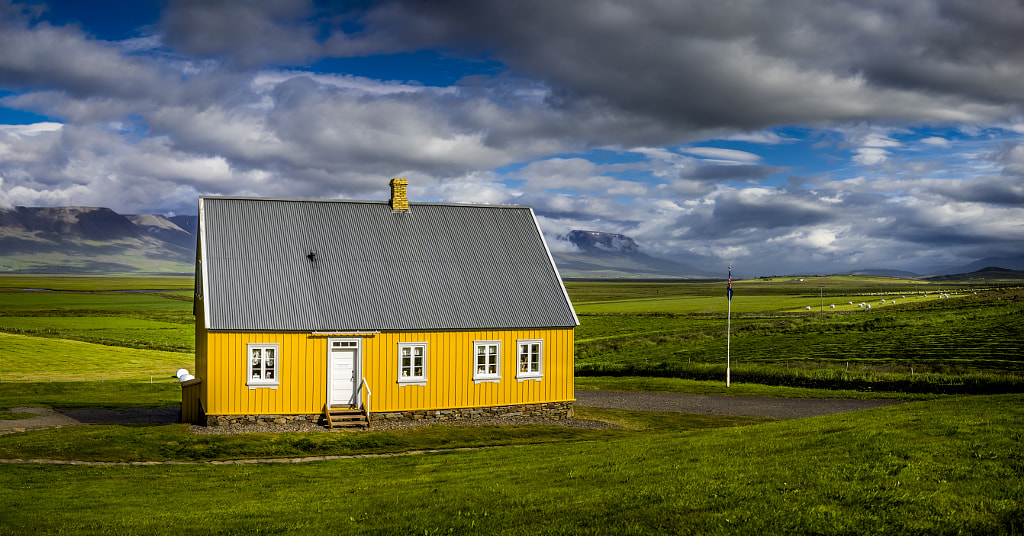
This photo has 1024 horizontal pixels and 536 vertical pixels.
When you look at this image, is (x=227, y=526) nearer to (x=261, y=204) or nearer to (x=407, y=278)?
(x=407, y=278)

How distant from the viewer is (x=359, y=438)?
2325 centimetres

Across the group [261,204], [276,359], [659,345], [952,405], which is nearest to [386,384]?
[276,359]

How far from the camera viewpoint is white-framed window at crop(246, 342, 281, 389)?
26.0 m

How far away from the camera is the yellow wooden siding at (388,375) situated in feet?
84.4

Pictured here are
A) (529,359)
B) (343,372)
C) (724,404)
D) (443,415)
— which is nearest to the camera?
(343,372)

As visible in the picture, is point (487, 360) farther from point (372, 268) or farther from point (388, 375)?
point (372, 268)

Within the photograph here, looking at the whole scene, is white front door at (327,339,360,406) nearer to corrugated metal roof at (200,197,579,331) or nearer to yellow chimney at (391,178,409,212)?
corrugated metal roof at (200,197,579,331)

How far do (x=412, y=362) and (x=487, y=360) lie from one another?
9.74 ft

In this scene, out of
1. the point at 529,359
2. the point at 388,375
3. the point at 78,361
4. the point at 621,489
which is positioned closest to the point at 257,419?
the point at 388,375

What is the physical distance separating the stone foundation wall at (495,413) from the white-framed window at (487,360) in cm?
122

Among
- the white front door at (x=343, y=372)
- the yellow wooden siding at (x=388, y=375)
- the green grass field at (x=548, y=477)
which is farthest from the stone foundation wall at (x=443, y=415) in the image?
the green grass field at (x=548, y=477)

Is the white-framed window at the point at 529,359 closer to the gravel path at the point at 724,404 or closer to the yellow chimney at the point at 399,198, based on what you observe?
the gravel path at the point at 724,404

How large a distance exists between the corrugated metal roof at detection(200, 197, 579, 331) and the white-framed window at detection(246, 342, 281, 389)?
0.72 meters

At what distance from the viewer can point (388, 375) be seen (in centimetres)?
2752
